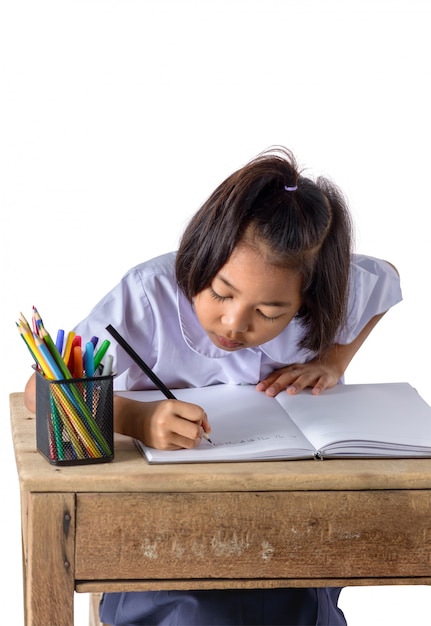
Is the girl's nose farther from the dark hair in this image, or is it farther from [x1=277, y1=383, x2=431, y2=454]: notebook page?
[x1=277, y1=383, x2=431, y2=454]: notebook page

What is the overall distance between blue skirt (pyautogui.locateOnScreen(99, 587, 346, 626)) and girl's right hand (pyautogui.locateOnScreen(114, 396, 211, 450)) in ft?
1.10

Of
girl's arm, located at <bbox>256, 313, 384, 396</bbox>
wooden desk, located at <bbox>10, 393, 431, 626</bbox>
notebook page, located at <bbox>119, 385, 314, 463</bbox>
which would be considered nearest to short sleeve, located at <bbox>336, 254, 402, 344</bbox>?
girl's arm, located at <bbox>256, 313, 384, 396</bbox>

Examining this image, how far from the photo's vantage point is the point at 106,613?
2.29m

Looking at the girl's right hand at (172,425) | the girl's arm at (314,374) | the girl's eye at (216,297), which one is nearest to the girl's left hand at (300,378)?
the girl's arm at (314,374)

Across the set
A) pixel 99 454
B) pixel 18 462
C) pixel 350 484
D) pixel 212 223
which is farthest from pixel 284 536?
pixel 212 223

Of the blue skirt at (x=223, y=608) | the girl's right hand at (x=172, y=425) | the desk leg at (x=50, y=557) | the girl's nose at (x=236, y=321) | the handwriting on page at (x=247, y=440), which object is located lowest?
the blue skirt at (x=223, y=608)

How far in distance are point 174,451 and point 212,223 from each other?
0.45 meters

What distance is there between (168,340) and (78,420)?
1.66 ft

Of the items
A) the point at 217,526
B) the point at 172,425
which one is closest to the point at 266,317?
the point at 172,425

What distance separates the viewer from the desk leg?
6.04 ft

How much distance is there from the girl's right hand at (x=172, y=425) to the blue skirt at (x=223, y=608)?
0.33 m

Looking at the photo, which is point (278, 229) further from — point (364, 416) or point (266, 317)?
point (364, 416)

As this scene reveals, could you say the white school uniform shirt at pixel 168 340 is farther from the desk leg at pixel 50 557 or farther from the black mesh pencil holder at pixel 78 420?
the desk leg at pixel 50 557

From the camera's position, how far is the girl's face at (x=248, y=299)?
83.0 inches
